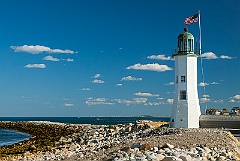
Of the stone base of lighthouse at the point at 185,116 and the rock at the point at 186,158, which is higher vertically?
the stone base of lighthouse at the point at 185,116

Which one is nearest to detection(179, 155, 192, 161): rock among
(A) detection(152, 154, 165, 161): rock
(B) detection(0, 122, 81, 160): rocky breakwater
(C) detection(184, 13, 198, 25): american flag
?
(A) detection(152, 154, 165, 161): rock

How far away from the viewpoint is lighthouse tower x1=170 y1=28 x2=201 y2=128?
28703 millimetres

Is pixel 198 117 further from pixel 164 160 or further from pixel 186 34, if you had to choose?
pixel 164 160

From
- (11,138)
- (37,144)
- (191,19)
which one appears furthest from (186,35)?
(11,138)

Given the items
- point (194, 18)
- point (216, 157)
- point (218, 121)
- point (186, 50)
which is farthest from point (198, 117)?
point (216, 157)

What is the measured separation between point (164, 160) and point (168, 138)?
658 cm

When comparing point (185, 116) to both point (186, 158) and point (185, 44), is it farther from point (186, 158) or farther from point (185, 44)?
point (186, 158)

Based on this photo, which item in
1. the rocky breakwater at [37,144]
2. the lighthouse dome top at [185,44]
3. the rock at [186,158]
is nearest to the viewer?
the rock at [186,158]

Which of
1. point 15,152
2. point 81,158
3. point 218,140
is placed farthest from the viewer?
point 15,152

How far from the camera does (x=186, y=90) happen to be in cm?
2880

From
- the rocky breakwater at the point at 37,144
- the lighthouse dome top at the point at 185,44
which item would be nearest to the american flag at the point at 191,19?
the lighthouse dome top at the point at 185,44

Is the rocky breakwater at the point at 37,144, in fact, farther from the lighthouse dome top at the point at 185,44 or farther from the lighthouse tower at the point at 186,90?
the lighthouse dome top at the point at 185,44

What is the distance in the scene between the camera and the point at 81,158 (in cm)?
1698

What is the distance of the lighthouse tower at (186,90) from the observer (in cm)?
2870
